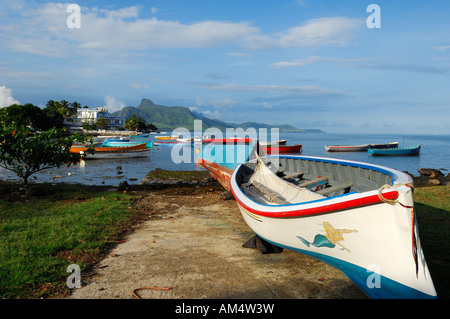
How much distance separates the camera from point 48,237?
7.12 metres

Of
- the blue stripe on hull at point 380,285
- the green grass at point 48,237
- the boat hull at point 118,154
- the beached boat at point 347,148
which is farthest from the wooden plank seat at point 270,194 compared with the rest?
the beached boat at point 347,148

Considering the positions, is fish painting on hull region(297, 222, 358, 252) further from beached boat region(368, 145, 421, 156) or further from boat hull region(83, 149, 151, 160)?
beached boat region(368, 145, 421, 156)

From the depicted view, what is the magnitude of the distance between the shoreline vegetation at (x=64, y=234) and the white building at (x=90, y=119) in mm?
129236

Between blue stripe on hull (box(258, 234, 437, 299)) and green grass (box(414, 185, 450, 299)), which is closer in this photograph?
blue stripe on hull (box(258, 234, 437, 299))

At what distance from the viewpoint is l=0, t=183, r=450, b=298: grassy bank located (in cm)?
514

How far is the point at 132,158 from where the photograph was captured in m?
41.5

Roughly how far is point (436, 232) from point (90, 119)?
160377 millimetres

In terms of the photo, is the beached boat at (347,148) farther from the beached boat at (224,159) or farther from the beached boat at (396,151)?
the beached boat at (224,159)

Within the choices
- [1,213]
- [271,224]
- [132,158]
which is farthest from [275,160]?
[132,158]

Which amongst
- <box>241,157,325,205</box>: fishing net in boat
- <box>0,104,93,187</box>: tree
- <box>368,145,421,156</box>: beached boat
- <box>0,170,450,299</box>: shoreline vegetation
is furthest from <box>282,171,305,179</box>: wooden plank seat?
<box>368,145,421,156</box>: beached boat

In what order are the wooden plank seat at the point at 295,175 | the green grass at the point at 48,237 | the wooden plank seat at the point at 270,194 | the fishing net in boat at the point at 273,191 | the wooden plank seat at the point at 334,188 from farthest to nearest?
1. the wooden plank seat at the point at 295,175
2. the wooden plank seat at the point at 270,194
3. the wooden plank seat at the point at 334,188
4. the fishing net in boat at the point at 273,191
5. the green grass at the point at 48,237

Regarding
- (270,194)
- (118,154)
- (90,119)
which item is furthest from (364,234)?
(90,119)

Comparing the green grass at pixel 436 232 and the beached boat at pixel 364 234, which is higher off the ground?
the beached boat at pixel 364 234

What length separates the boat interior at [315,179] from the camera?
784 centimetres
